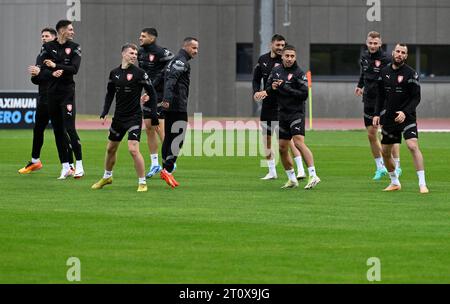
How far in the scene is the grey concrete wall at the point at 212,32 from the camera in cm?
4797

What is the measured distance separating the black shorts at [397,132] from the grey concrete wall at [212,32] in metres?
29.0

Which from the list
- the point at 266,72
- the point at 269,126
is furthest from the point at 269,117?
the point at 266,72

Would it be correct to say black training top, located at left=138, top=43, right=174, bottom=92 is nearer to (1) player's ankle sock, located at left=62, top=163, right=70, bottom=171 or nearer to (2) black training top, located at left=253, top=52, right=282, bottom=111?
(2) black training top, located at left=253, top=52, right=282, bottom=111

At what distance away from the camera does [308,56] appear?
48.5 metres

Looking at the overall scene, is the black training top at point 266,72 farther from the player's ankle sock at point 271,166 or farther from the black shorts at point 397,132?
the black shorts at point 397,132

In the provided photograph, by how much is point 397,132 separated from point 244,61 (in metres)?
30.2

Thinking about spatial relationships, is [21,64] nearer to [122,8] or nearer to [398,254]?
[122,8]

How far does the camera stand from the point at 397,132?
62.6 ft

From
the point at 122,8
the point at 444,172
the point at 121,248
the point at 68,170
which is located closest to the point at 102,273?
the point at 121,248

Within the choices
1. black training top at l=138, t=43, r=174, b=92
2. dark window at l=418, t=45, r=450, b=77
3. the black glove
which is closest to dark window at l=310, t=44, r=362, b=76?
dark window at l=418, t=45, r=450, b=77

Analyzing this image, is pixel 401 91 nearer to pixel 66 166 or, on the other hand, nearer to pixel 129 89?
pixel 129 89

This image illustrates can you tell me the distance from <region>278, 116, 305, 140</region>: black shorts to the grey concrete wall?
28.6 metres

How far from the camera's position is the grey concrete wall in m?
48.0
